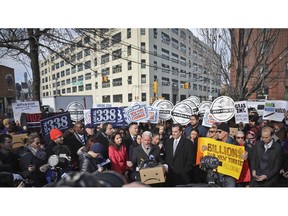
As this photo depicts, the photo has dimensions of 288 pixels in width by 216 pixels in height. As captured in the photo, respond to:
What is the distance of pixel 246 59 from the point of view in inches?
268

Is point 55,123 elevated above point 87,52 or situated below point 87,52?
below

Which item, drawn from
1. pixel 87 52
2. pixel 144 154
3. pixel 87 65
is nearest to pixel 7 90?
pixel 87 65

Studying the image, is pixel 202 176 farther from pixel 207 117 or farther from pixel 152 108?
pixel 152 108

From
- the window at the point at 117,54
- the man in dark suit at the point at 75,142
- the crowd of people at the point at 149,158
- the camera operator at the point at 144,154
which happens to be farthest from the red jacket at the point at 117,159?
the window at the point at 117,54

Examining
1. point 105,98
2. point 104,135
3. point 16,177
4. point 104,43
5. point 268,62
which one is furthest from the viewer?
point 105,98

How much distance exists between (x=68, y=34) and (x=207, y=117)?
4205 mm

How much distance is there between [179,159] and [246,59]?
5018mm

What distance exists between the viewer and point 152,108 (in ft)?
18.7

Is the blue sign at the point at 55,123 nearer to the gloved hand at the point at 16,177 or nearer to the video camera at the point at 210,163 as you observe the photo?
the gloved hand at the point at 16,177

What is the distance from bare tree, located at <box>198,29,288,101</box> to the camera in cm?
627

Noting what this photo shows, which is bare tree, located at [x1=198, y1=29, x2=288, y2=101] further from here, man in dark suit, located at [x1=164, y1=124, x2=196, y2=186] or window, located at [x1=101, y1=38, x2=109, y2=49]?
man in dark suit, located at [x1=164, y1=124, x2=196, y2=186]

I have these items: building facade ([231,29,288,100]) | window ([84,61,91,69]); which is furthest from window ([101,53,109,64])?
building facade ([231,29,288,100])

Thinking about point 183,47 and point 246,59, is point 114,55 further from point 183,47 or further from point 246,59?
point 246,59

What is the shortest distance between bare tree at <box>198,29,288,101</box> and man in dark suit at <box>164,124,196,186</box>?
4036mm
